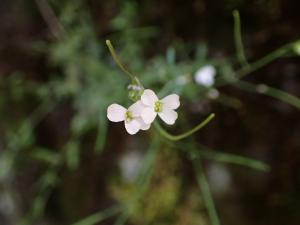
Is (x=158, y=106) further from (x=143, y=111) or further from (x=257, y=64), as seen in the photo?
(x=257, y=64)

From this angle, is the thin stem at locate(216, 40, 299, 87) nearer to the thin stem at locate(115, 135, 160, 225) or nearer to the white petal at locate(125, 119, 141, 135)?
the thin stem at locate(115, 135, 160, 225)

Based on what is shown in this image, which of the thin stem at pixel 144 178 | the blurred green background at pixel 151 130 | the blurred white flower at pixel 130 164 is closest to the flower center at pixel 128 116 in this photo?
the blurred green background at pixel 151 130

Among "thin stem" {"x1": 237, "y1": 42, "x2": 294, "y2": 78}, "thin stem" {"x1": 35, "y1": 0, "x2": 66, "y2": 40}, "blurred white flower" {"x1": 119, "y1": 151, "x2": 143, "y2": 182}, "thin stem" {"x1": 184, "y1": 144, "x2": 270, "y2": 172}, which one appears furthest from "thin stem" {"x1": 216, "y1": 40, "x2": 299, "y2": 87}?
"thin stem" {"x1": 35, "y1": 0, "x2": 66, "y2": 40}

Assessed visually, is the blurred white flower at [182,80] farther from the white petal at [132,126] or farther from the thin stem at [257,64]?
the white petal at [132,126]

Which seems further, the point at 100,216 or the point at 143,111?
the point at 100,216

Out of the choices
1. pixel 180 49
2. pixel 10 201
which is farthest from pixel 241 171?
pixel 10 201

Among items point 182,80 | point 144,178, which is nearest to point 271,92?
point 182,80
